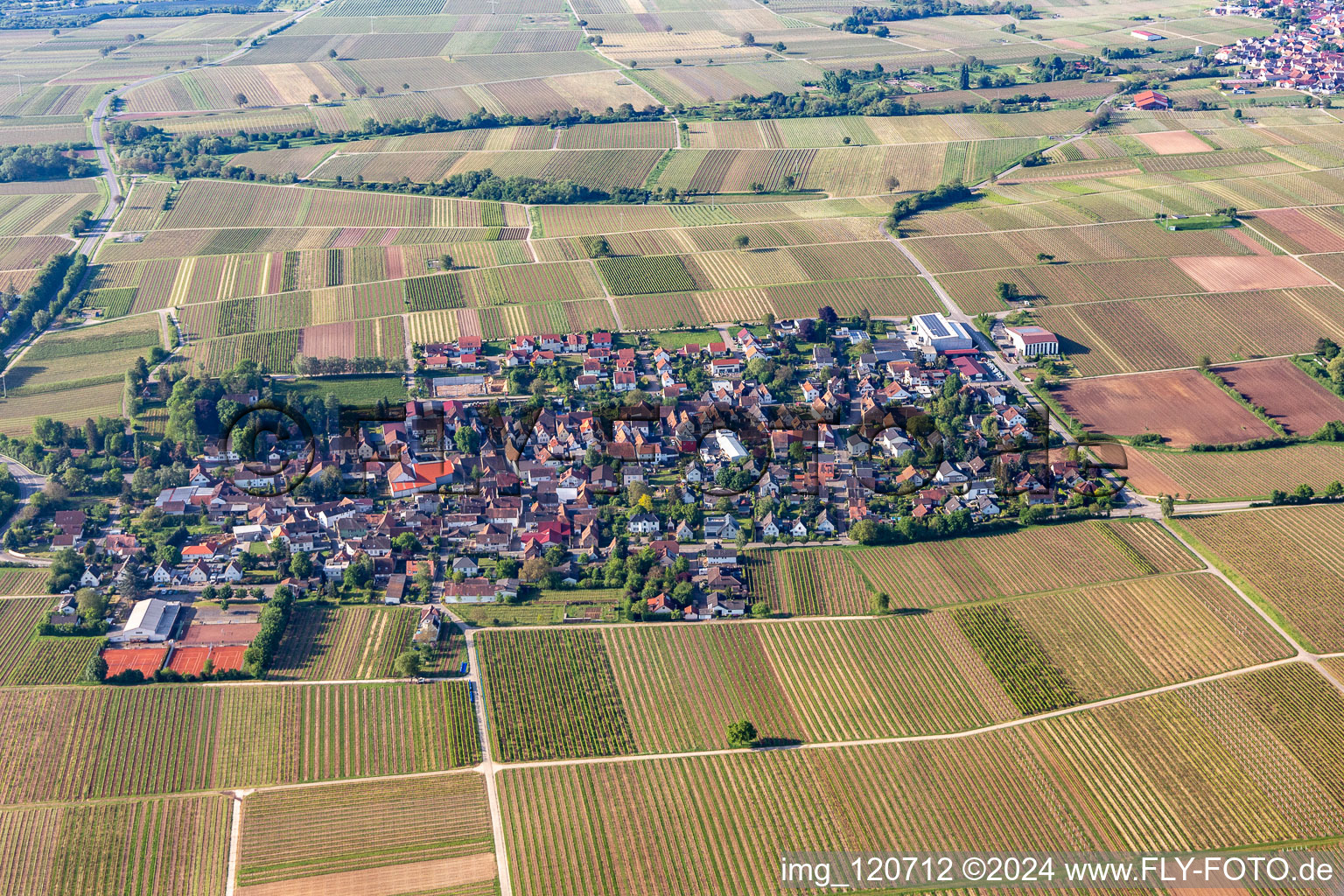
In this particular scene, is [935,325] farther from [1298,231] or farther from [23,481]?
[23,481]

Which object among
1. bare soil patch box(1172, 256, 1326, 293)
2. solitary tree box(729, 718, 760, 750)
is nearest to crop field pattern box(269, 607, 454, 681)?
solitary tree box(729, 718, 760, 750)

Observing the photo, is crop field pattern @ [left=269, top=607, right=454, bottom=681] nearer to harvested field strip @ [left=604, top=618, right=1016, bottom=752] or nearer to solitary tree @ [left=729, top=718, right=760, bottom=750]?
harvested field strip @ [left=604, top=618, right=1016, bottom=752]

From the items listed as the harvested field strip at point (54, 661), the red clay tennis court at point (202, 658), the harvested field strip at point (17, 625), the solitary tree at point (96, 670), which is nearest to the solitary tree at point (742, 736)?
the red clay tennis court at point (202, 658)

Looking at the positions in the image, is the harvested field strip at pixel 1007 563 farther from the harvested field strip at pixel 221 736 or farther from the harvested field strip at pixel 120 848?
the harvested field strip at pixel 120 848

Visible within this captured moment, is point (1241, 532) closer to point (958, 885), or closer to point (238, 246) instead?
point (958, 885)

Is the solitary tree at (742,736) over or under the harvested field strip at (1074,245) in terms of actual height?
under

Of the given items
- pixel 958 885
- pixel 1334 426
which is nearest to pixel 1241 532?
pixel 1334 426
